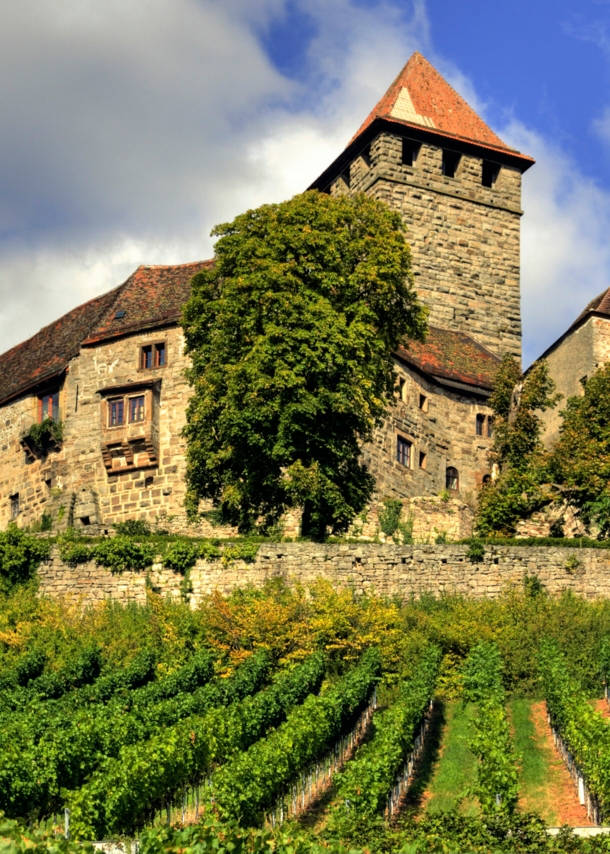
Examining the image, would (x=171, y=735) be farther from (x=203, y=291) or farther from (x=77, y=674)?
(x=203, y=291)

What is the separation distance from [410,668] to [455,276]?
27908 millimetres

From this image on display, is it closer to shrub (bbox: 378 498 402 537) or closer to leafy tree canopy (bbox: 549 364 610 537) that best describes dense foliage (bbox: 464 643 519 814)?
leafy tree canopy (bbox: 549 364 610 537)

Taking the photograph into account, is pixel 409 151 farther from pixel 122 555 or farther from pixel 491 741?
pixel 491 741

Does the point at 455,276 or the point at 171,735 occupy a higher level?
the point at 455,276

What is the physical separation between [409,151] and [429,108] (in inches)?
105

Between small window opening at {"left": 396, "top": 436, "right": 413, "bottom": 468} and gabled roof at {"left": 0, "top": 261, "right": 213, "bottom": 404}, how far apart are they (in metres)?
7.84

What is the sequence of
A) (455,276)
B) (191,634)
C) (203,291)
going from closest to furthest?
(191,634)
(203,291)
(455,276)

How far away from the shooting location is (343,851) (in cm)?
2086

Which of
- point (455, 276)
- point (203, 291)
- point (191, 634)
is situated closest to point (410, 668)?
point (191, 634)

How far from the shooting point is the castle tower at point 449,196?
5931cm

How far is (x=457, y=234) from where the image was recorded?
60375mm

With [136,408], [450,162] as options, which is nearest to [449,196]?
[450,162]

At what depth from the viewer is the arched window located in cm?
5141

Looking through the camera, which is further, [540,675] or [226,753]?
[540,675]
